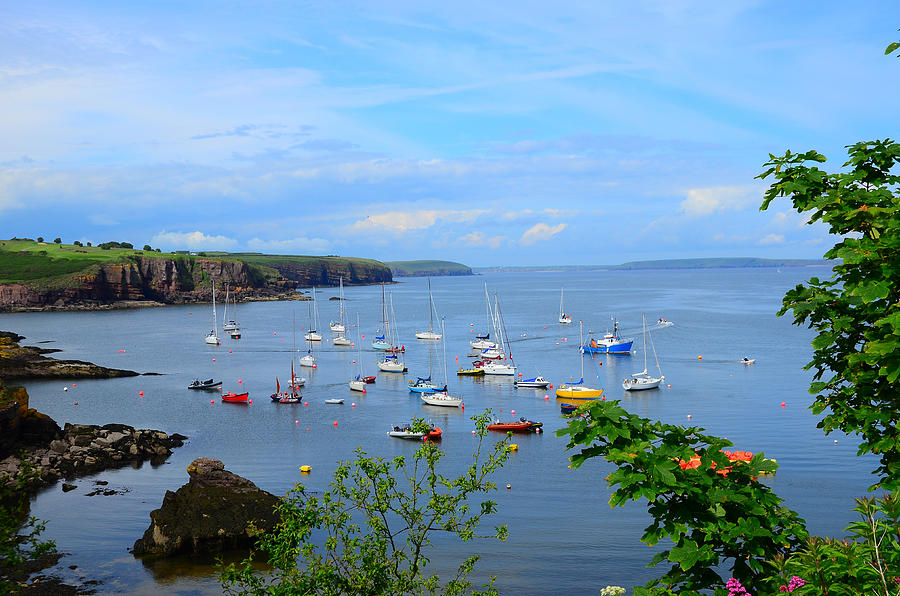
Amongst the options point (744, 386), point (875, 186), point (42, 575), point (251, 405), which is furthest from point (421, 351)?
point (875, 186)

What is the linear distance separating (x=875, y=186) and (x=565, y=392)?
208ft

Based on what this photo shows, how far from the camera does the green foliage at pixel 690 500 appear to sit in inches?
299

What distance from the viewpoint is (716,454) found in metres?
8.15

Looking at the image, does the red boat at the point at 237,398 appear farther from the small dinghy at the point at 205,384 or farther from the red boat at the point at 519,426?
the red boat at the point at 519,426

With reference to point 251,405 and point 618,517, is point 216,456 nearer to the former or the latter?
point 251,405

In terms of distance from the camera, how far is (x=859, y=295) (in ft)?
27.8

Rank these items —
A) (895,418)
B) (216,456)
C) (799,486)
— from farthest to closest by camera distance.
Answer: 1. (216,456)
2. (799,486)
3. (895,418)

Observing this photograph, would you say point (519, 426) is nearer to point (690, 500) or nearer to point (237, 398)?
point (237, 398)

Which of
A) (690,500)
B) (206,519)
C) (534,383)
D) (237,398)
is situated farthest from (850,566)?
(534,383)

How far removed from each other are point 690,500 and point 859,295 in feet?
10.9

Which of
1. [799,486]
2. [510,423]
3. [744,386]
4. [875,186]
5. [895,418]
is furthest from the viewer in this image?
[744,386]

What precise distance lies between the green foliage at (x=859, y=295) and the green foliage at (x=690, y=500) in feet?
5.70

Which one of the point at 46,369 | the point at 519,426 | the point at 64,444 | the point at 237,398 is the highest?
the point at 46,369

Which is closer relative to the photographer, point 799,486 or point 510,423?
point 799,486
